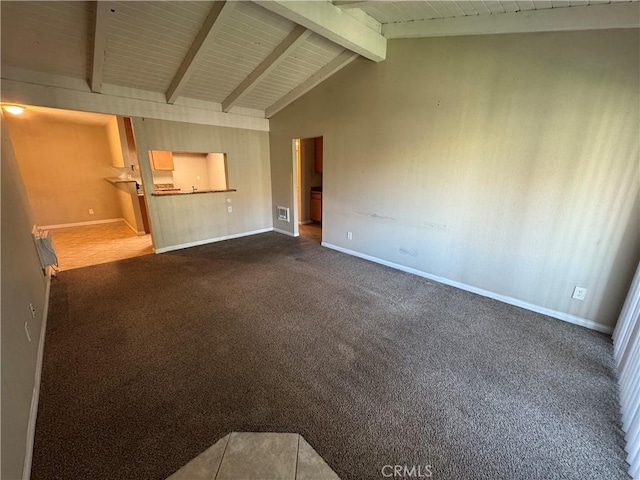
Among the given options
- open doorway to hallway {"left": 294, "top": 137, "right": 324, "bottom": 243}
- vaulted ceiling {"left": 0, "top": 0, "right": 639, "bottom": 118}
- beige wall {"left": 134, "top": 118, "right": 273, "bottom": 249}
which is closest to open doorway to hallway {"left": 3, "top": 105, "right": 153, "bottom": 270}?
beige wall {"left": 134, "top": 118, "right": 273, "bottom": 249}

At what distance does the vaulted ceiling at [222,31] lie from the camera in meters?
2.36

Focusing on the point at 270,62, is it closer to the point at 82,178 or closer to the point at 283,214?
the point at 283,214

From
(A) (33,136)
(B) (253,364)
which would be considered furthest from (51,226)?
(B) (253,364)

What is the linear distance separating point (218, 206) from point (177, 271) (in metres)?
1.79

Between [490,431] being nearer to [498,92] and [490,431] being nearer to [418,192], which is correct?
[418,192]

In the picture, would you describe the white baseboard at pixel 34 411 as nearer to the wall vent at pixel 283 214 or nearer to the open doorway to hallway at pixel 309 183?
the wall vent at pixel 283 214

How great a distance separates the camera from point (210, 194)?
504 centimetres

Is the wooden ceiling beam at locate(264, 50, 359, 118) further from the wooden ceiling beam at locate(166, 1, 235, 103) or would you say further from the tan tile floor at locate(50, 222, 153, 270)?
the tan tile floor at locate(50, 222, 153, 270)

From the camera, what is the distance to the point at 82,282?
343 cm

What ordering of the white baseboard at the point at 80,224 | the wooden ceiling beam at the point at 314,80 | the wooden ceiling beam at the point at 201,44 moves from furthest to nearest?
1. the white baseboard at the point at 80,224
2. the wooden ceiling beam at the point at 314,80
3. the wooden ceiling beam at the point at 201,44

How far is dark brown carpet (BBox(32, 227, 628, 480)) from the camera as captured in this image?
4.66ft

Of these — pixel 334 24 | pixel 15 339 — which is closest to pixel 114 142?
pixel 334 24

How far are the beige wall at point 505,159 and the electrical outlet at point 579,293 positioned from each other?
0.13ft

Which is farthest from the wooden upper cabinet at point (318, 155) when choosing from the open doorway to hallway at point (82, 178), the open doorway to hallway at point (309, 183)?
the open doorway to hallway at point (82, 178)
